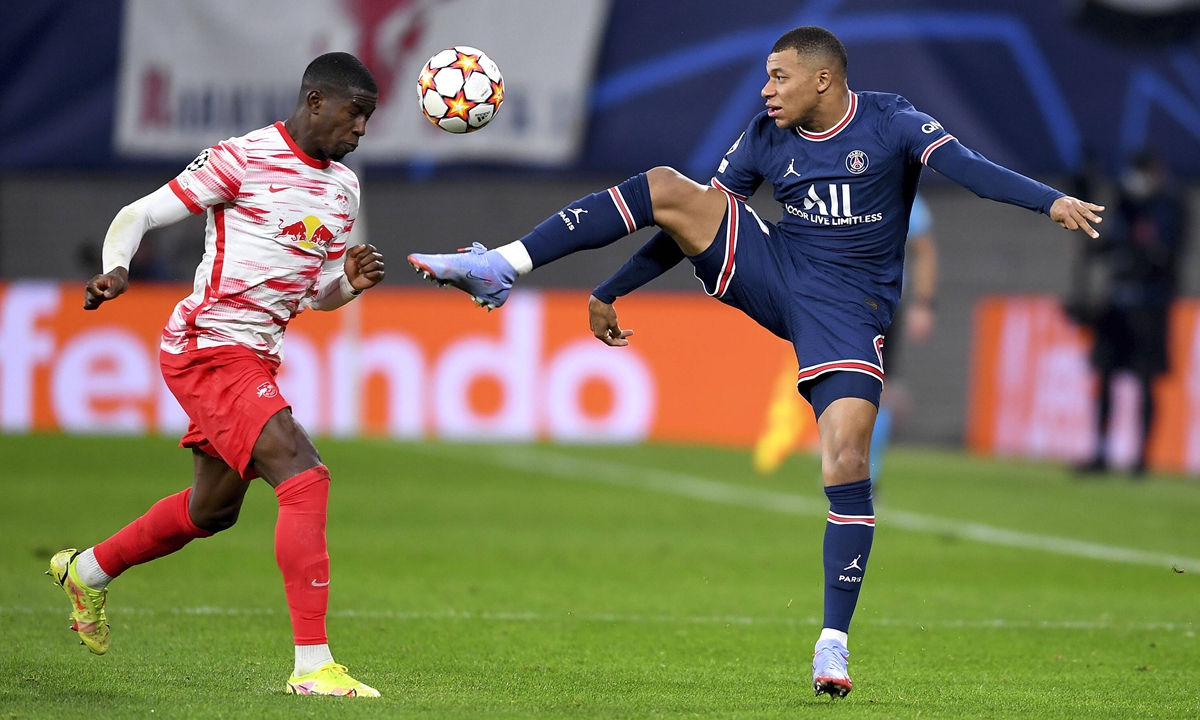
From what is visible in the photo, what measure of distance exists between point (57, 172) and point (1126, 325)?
1005 cm

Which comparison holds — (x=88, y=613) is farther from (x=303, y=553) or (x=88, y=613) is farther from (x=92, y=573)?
(x=303, y=553)


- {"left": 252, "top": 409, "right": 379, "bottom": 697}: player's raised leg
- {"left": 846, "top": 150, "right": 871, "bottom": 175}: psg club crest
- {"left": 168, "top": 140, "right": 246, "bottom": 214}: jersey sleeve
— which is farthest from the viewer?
{"left": 846, "top": 150, "right": 871, "bottom": 175}: psg club crest

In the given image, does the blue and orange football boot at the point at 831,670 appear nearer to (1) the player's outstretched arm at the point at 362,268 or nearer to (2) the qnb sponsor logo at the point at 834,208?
(2) the qnb sponsor logo at the point at 834,208

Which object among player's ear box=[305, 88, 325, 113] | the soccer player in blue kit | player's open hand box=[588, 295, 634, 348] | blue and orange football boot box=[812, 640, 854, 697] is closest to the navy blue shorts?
the soccer player in blue kit

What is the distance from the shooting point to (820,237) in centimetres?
523

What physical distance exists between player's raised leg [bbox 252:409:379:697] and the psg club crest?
75.8 inches

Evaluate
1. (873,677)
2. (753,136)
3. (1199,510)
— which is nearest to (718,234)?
(753,136)

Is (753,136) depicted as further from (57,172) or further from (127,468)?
(57,172)

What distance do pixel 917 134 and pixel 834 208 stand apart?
1.17 feet

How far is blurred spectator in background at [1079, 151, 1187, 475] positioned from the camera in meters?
13.2

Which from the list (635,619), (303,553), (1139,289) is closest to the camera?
(303,553)

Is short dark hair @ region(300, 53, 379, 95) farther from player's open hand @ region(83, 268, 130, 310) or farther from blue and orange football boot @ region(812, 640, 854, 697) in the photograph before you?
blue and orange football boot @ region(812, 640, 854, 697)

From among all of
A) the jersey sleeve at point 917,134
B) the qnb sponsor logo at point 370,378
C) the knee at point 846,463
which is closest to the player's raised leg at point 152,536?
the knee at point 846,463

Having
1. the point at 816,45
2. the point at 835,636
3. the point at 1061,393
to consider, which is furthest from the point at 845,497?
the point at 1061,393
